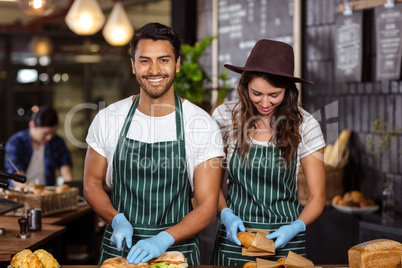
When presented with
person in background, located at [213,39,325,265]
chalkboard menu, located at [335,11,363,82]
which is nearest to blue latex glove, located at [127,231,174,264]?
person in background, located at [213,39,325,265]

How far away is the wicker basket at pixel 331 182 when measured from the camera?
159 inches

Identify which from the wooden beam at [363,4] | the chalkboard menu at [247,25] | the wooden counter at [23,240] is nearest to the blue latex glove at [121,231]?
the wooden counter at [23,240]

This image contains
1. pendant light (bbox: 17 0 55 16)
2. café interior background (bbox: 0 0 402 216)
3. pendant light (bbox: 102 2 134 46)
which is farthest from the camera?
pendant light (bbox: 102 2 134 46)

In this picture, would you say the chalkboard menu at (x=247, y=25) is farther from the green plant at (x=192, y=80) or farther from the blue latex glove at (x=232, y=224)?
the blue latex glove at (x=232, y=224)

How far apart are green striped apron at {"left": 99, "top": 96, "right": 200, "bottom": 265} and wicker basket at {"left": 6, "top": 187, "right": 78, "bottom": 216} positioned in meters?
1.36

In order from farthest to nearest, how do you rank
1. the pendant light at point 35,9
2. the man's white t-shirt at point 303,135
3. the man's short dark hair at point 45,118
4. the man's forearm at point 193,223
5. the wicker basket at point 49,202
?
the man's short dark hair at point 45,118, the pendant light at point 35,9, the wicker basket at point 49,202, the man's white t-shirt at point 303,135, the man's forearm at point 193,223

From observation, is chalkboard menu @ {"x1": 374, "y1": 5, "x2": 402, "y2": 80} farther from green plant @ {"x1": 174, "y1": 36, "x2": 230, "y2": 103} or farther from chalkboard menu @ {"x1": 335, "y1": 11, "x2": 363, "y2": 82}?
green plant @ {"x1": 174, "y1": 36, "x2": 230, "y2": 103}

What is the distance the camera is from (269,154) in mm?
2500

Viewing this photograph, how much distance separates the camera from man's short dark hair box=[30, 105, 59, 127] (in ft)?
15.0

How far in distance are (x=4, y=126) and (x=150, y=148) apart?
6.90 meters

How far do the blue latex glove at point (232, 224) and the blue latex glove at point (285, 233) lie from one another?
0.14 m

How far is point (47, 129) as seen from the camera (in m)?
4.62

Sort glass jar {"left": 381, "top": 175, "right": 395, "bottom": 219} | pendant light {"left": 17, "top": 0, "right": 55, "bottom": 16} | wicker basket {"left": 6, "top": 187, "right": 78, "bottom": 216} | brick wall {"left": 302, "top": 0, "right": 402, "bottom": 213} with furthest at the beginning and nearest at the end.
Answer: pendant light {"left": 17, "top": 0, "right": 55, "bottom": 16} → brick wall {"left": 302, "top": 0, "right": 402, "bottom": 213} → glass jar {"left": 381, "top": 175, "right": 395, "bottom": 219} → wicker basket {"left": 6, "top": 187, "right": 78, "bottom": 216}

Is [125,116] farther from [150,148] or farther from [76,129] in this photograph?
[76,129]
